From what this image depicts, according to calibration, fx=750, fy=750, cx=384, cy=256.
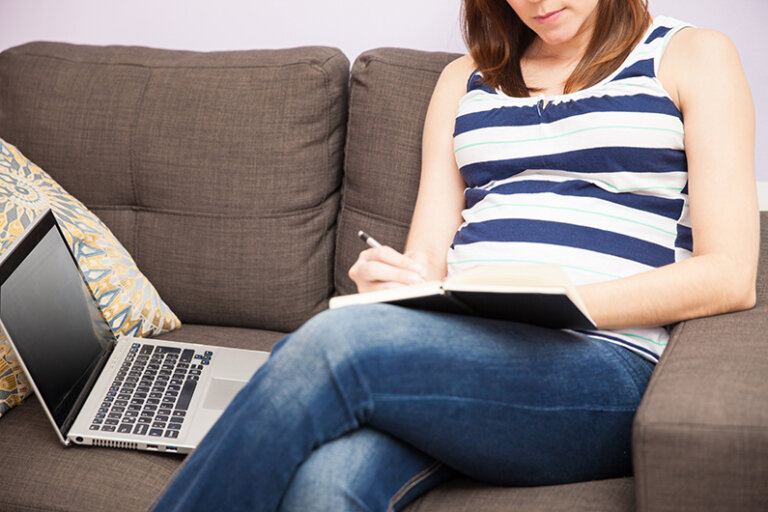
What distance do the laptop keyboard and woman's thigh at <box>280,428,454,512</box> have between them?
0.42 meters

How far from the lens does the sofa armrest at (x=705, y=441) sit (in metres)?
0.78

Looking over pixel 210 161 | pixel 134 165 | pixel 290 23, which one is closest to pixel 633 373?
pixel 210 161

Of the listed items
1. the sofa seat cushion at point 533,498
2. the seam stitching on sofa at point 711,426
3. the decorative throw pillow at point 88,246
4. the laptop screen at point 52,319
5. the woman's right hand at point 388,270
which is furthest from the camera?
the decorative throw pillow at point 88,246

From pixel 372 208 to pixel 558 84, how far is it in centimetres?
47

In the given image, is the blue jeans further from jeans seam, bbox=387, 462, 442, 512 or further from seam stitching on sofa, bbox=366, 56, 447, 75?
seam stitching on sofa, bbox=366, 56, 447, 75

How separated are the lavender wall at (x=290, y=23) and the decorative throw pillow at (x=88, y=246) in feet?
1.84

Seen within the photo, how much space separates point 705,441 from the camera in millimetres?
787

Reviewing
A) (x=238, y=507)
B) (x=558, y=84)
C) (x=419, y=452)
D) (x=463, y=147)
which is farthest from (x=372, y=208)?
(x=238, y=507)

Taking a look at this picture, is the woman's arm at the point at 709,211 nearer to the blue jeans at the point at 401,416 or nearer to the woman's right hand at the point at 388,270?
the blue jeans at the point at 401,416

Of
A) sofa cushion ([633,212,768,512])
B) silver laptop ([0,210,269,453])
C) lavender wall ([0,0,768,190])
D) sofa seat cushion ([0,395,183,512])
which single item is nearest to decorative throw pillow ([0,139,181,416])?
silver laptop ([0,210,269,453])

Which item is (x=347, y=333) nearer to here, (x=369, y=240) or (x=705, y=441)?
(x=369, y=240)

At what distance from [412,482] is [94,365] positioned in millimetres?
681

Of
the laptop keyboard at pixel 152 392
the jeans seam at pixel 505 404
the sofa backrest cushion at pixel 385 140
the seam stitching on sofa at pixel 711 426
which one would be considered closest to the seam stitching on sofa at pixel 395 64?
the sofa backrest cushion at pixel 385 140

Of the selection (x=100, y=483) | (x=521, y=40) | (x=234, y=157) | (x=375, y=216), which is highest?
(x=521, y=40)
